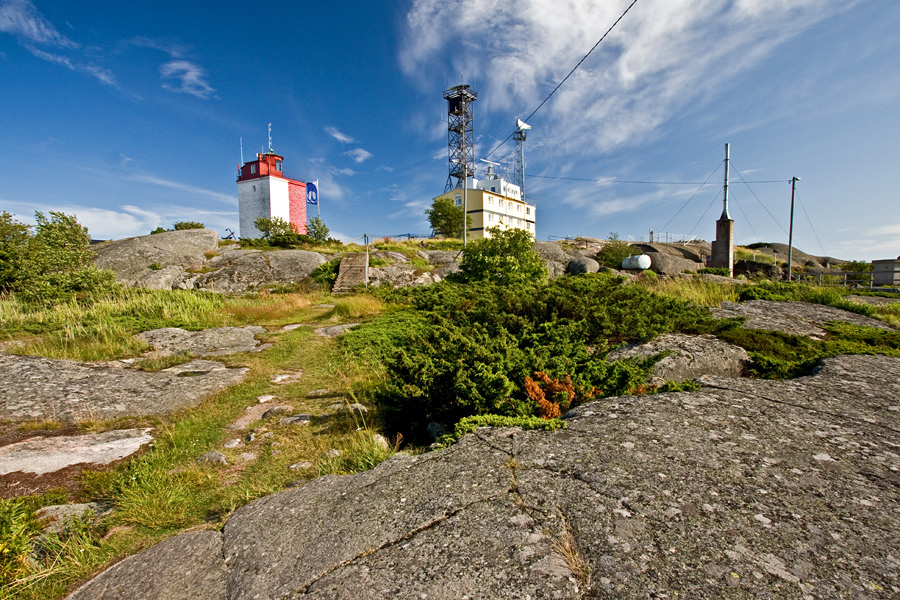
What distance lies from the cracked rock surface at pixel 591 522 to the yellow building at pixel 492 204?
4784 centimetres

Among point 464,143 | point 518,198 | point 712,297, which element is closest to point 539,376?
point 712,297

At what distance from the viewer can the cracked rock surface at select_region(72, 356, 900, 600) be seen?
142 cm

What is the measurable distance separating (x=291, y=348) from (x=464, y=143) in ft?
179

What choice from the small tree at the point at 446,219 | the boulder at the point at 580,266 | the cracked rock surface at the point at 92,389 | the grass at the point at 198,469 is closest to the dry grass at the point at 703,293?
the grass at the point at 198,469

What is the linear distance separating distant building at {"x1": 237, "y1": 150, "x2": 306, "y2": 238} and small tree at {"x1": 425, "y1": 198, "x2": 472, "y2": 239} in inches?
773

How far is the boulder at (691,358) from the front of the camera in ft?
12.9

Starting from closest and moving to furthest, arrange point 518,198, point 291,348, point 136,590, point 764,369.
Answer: point 136,590
point 764,369
point 291,348
point 518,198

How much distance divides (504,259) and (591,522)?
11.5m

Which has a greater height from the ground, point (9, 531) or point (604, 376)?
point (604, 376)

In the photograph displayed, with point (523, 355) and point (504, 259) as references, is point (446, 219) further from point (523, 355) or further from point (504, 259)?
point (523, 355)

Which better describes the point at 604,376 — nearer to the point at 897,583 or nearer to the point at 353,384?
the point at 897,583

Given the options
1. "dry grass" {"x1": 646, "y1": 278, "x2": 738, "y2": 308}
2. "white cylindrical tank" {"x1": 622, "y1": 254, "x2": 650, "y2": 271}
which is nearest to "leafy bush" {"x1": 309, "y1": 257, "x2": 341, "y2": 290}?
"dry grass" {"x1": 646, "y1": 278, "x2": 738, "y2": 308}

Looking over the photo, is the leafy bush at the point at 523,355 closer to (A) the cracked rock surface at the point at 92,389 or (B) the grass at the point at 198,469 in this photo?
(B) the grass at the point at 198,469

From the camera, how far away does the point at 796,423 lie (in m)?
2.51
